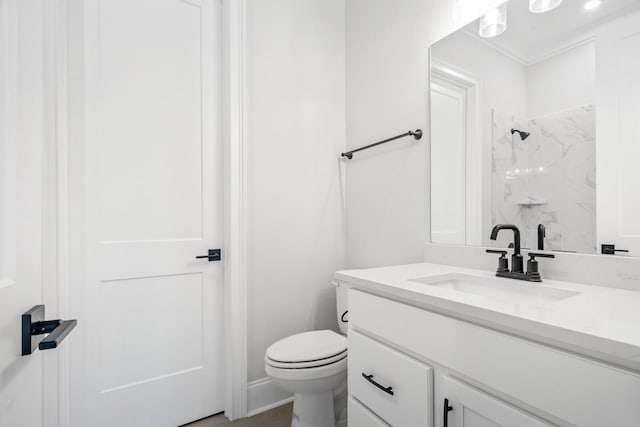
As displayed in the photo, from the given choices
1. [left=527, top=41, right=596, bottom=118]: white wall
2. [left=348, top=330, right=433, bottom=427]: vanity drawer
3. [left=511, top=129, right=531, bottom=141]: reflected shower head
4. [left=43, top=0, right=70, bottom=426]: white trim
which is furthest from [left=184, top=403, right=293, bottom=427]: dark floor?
[left=527, top=41, right=596, bottom=118]: white wall

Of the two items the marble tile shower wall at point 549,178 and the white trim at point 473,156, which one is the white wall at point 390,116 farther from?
the marble tile shower wall at point 549,178

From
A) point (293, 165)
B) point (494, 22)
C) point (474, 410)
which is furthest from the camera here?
point (293, 165)

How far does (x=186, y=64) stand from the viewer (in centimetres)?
174

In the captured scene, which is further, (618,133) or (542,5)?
(542,5)

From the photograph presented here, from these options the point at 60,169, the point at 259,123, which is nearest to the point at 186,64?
the point at 259,123

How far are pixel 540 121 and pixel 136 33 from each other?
6.14ft

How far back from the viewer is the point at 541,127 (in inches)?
46.3

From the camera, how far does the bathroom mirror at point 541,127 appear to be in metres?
1.00

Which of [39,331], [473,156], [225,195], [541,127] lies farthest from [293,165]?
[39,331]

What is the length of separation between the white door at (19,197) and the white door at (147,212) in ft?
3.27

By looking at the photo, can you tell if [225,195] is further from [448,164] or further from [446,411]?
[446,411]

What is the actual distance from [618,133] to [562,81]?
10.7 inches

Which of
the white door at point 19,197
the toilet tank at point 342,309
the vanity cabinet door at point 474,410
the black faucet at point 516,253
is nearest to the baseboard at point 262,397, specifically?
the toilet tank at point 342,309

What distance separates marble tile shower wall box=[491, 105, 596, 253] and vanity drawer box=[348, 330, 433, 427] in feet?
2.25
